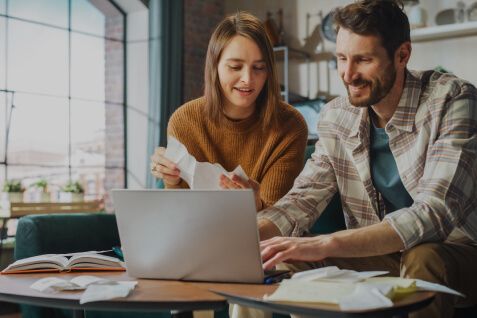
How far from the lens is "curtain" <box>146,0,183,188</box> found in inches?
211

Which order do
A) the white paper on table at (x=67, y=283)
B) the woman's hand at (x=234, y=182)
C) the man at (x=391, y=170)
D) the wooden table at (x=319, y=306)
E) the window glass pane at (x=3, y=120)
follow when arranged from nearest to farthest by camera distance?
the wooden table at (x=319, y=306)
the white paper on table at (x=67, y=283)
the man at (x=391, y=170)
the woman's hand at (x=234, y=182)
the window glass pane at (x=3, y=120)

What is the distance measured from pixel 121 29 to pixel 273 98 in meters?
3.63

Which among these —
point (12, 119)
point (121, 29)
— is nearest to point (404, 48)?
point (12, 119)

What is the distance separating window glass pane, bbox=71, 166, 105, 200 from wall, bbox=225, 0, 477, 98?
1.80m

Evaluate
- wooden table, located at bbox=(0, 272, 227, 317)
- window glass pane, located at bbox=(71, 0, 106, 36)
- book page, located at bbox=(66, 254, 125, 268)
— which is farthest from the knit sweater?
window glass pane, located at bbox=(71, 0, 106, 36)

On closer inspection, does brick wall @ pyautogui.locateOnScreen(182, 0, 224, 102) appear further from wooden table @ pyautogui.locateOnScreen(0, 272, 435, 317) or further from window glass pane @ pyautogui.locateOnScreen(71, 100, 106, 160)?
wooden table @ pyautogui.locateOnScreen(0, 272, 435, 317)

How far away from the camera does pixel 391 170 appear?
1.98 m

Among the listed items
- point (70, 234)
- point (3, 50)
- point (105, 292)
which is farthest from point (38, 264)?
point (3, 50)

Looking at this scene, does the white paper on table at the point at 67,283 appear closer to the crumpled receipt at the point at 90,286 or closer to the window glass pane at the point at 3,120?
the crumpled receipt at the point at 90,286

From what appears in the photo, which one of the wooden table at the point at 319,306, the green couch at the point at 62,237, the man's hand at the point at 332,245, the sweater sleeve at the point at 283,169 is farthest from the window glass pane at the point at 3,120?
the wooden table at the point at 319,306

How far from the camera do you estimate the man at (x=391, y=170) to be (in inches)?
63.0

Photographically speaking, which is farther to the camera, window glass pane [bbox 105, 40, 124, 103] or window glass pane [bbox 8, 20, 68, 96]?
window glass pane [bbox 105, 40, 124, 103]

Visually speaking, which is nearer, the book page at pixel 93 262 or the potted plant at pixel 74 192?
the book page at pixel 93 262

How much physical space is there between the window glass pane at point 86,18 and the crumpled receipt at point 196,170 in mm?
3584
